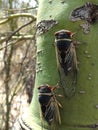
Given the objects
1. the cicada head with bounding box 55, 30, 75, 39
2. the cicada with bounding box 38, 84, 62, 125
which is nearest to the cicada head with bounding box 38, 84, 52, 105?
the cicada with bounding box 38, 84, 62, 125

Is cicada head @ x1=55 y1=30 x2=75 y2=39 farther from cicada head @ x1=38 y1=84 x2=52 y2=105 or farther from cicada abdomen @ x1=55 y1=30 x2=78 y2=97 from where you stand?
cicada head @ x1=38 y1=84 x2=52 y2=105

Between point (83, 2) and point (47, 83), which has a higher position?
point (83, 2)

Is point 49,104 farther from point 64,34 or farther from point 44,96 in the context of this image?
point 64,34

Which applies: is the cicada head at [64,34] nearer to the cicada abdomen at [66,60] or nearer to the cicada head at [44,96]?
the cicada abdomen at [66,60]

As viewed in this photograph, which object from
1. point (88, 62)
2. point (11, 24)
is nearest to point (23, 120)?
→ point (88, 62)

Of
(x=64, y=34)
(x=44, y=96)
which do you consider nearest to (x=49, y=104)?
(x=44, y=96)

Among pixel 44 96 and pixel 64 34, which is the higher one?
pixel 64 34

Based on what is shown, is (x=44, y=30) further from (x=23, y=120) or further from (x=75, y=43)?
(x=23, y=120)
